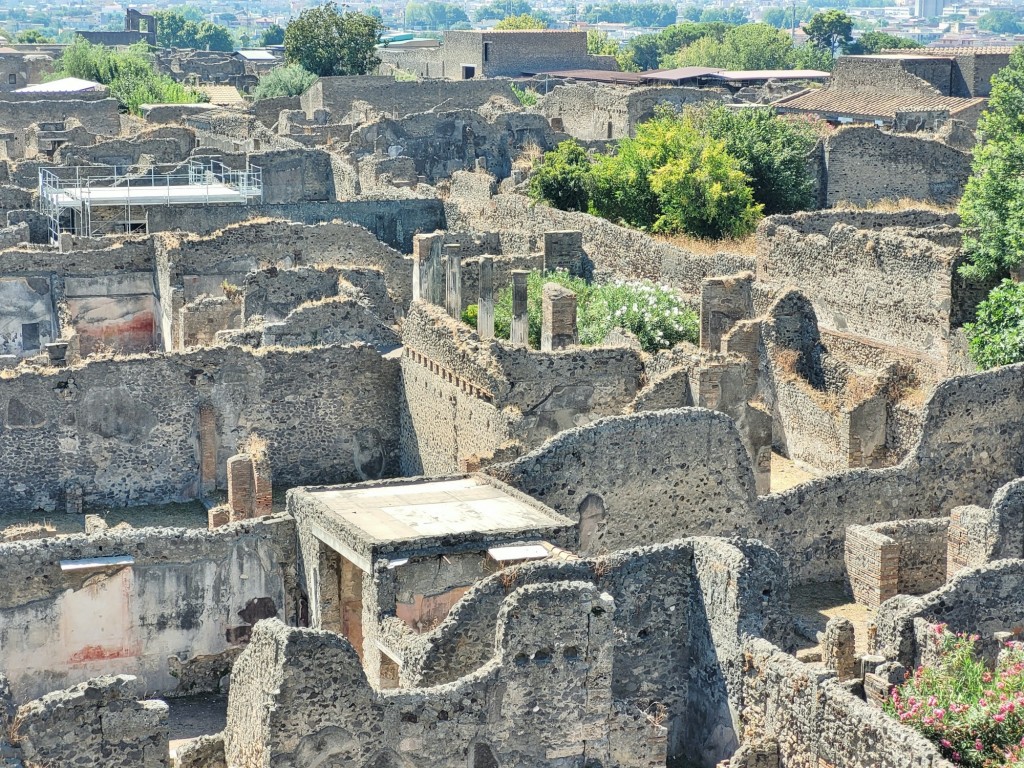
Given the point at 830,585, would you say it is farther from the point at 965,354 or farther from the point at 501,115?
the point at 501,115

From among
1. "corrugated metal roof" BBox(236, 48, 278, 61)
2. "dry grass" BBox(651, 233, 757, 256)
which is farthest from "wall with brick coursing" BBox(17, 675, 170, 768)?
"corrugated metal roof" BBox(236, 48, 278, 61)

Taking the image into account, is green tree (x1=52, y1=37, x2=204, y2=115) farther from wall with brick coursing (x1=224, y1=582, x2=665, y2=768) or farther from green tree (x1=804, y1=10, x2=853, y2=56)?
green tree (x1=804, y1=10, x2=853, y2=56)

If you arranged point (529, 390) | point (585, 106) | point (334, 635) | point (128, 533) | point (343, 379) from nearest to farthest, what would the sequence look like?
point (334, 635)
point (128, 533)
point (529, 390)
point (343, 379)
point (585, 106)

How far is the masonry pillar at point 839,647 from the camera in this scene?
60.3 feet

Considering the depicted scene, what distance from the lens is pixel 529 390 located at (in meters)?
25.0

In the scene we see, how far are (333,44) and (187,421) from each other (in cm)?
5283

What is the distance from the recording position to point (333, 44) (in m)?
76.9

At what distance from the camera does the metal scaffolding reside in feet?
→ 125

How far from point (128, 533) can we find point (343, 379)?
796 centimetres

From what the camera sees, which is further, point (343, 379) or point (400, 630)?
point (343, 379)

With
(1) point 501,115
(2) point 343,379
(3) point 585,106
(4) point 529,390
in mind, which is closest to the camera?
(4) point 529,390

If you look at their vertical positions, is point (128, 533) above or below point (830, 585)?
above

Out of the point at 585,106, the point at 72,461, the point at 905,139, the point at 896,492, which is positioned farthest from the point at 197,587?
the point at 585,106

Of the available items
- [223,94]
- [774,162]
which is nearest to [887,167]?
[774,162]
